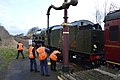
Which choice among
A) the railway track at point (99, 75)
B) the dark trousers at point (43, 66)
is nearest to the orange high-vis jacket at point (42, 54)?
the dark trousers at point (43, 66)

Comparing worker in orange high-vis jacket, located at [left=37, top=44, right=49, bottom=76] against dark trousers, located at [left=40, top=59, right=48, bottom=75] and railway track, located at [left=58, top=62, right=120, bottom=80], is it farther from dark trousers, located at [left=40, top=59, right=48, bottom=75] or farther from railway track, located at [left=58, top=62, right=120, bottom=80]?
railway track, located at [left=58, top=62, right=120, bottom=80]

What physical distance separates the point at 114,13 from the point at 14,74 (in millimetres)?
6363

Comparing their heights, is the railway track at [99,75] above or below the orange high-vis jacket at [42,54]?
below

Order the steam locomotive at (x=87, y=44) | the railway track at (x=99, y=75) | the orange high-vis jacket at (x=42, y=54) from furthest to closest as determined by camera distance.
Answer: the steam locomotive at (x=87, y=44) → the orange high-vis jacket at (x=42, y=54) → the railway track at (x=99, y=75)

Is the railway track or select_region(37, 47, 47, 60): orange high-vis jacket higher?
select_region(37, 47, 47, 60): orange high-vis jacket

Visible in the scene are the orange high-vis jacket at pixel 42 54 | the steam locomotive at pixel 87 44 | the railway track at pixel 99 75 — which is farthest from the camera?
the steam locomotive at pixel 87 44

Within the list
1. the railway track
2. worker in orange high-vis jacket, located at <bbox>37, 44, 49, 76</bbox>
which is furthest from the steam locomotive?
the railway track

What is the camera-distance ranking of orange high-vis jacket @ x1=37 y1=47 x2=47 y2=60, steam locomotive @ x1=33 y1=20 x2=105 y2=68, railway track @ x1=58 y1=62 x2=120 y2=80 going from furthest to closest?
steam locomotive @ x1=33 y1=20 x2=105 y2=68, orange high-vis jacket @ x1=37 y1=47 x2=47 y2=60, railway track @ x1=58 y1=62 x2=120 y2=80

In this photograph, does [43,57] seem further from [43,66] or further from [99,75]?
[99,75]

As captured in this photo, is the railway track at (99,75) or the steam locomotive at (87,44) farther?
the steam locomotive at (87,44)

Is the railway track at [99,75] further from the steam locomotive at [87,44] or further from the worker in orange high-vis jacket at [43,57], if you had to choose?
the steam locomotive at [87,44]

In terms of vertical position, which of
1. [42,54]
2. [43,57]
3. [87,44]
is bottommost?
[43,57]

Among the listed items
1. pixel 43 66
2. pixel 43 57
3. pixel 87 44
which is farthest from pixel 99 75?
pixel 87 44

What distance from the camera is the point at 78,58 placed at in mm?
15555
